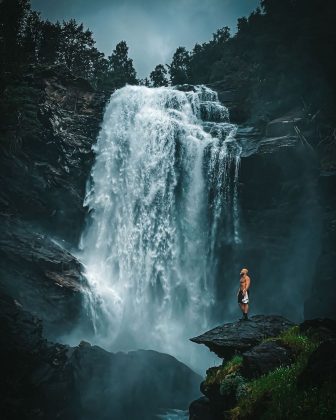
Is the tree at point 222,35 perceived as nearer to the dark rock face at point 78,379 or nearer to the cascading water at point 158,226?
the cascading water at point 158,226

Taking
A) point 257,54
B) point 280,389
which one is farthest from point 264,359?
point 257,54

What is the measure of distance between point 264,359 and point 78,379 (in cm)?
1142

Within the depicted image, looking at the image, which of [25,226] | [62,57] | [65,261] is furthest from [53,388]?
[62,57]

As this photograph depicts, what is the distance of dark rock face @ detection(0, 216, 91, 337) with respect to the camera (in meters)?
23.6

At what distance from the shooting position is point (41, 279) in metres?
24.5

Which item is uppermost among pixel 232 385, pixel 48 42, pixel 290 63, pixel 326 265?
pixel 48 42

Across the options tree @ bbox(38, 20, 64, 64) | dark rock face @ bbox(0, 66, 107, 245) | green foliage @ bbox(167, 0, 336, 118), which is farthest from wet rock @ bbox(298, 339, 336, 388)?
tree @ bbox(38, 20, 64, 64)

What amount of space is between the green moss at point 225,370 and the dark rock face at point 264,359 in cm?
79

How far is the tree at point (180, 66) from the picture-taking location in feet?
204

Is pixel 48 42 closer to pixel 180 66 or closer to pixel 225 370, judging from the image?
pixel 180 66

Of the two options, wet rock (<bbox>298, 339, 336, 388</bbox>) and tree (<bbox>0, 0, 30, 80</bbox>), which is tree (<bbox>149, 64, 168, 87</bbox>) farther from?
wet rock (<bbox>298, 339, 336, 388</bbox>)

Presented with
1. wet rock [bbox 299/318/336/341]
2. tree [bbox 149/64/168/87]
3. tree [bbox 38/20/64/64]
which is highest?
tree [bbox 149/64/168/87]

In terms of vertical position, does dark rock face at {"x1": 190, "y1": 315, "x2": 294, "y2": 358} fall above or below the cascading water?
below

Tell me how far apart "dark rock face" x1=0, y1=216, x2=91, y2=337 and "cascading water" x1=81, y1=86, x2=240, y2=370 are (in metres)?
1.82
